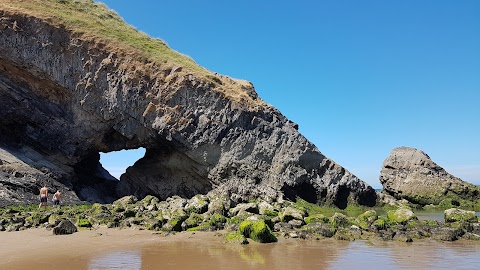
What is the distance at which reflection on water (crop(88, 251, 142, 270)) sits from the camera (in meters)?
9.48

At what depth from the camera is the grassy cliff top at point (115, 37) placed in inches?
1335

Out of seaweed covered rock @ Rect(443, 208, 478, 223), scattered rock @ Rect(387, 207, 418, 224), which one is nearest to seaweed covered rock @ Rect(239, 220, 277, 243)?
scattered rock @ Rect(387, 207, 418, 224)

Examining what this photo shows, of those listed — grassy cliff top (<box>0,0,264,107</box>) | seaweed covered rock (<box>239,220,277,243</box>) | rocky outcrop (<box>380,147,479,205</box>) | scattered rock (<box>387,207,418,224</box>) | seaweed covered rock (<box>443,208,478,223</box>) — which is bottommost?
seaweed covered rock (<box>239,220,277,243</box>)

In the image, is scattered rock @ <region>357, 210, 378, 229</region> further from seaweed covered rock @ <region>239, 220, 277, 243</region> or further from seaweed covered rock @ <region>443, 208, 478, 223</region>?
seaweed covered rock @ <region>239, 220, 277, 243</region>

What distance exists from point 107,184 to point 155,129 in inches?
347

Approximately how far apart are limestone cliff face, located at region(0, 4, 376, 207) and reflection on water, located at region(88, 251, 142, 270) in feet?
65.3

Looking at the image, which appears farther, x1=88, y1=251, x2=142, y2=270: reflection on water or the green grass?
the green grass

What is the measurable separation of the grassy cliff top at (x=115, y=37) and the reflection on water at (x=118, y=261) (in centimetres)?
2318

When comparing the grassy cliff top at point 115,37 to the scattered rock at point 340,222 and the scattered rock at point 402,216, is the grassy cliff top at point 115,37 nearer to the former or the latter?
the scattered rock at point 402,216

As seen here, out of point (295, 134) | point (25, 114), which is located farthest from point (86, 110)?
point (295, 134)

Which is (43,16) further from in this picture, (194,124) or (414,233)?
(414,233)

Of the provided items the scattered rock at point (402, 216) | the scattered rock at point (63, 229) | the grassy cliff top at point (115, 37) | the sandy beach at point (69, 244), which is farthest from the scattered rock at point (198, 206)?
the grassy cliff top at point (115, 37)

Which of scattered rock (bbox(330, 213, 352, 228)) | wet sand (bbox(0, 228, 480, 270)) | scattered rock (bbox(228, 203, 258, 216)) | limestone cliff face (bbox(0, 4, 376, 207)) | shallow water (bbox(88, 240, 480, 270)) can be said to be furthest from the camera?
limestone cliff face (bbox(0, 4, 376, 207))

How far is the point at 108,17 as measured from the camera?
40719mm
